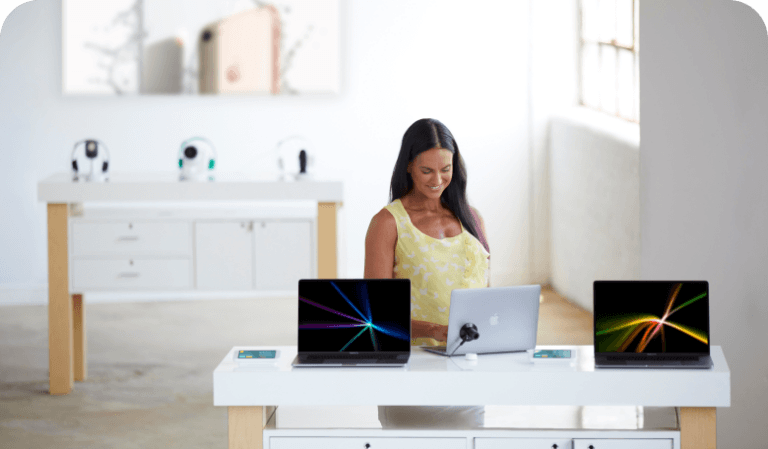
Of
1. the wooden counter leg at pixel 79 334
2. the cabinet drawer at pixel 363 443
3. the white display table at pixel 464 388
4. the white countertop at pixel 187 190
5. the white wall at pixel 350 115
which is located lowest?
the wooden counter leg at pixel 79 334

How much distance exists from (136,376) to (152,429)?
970 mm

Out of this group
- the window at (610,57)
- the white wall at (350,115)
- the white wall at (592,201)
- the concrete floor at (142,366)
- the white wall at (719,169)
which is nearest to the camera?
the white wall at (719,169)

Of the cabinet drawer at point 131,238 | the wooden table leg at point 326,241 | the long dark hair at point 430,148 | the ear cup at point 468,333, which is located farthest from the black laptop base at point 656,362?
the cabinet drawer at point 131,238

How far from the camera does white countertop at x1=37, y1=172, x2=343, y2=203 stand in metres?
4.80

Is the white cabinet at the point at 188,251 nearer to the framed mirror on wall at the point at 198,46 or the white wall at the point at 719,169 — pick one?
the white wall at the point at 719,169

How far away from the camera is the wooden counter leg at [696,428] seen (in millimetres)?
2371

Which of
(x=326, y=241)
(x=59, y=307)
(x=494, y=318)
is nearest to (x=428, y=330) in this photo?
(x=494, y=318)

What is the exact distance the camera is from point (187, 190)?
15.8ft

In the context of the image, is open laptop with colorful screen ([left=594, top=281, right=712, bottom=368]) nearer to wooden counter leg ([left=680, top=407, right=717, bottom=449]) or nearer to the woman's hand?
wooden counter leg ([left=680, top=407, right=717, bottom=449])

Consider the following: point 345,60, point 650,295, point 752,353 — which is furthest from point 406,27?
point 650,295

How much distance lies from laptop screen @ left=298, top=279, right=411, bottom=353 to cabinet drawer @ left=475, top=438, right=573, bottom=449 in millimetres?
320

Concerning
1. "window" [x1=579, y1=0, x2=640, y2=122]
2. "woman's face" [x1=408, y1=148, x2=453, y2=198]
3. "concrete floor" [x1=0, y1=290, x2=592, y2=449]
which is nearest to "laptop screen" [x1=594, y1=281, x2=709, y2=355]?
"woman's face" [x1=408, y1=148, x2=453, y2=198]

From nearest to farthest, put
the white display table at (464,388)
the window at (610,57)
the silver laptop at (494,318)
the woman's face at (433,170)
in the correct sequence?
the white display table at (464,388) → the silver laptop at (494,318) → the woman's face at (433,170) → the window at (610,57)

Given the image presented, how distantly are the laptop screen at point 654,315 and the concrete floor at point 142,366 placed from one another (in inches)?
85.7
